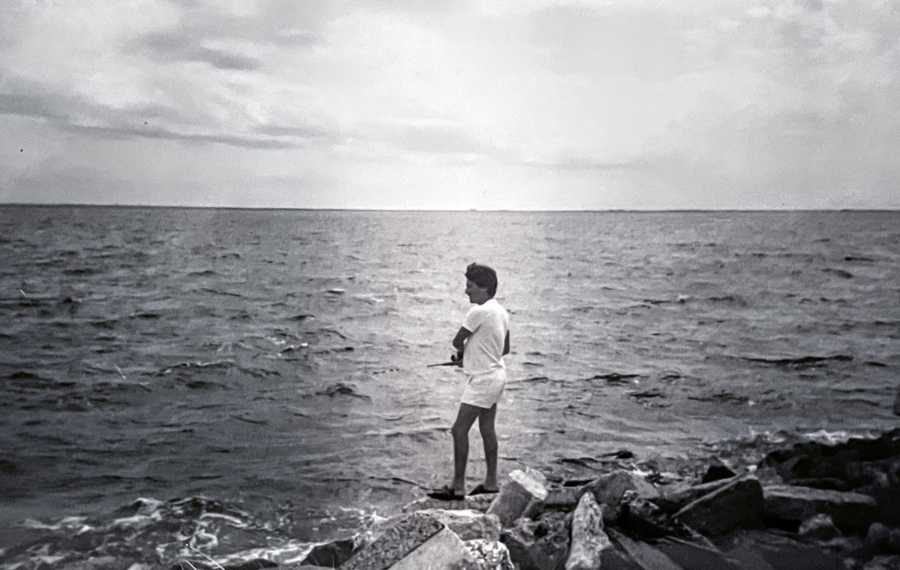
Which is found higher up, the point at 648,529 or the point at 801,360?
the point at 648,529

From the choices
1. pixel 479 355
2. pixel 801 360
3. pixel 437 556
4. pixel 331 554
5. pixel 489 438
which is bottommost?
pixel 331 554

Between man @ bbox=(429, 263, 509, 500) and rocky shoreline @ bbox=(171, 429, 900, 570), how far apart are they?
0.51m

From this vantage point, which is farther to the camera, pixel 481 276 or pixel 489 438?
pixel 489 438

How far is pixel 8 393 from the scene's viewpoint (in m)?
13.3

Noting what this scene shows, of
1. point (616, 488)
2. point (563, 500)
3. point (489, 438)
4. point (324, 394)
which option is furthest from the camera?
point (324, 394)

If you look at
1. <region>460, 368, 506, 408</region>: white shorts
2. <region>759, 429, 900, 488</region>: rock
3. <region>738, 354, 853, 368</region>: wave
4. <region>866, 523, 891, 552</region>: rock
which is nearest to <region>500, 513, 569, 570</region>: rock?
<region>460, 368, 506, 408</region>: white shorts

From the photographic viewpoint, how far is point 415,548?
427 cm

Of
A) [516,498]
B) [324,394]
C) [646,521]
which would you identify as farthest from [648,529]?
[324,394]

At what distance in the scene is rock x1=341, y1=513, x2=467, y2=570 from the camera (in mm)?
4199

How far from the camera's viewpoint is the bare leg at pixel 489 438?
723 cm

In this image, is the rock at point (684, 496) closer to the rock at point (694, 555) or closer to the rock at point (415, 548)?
the rock at point (694, 555)

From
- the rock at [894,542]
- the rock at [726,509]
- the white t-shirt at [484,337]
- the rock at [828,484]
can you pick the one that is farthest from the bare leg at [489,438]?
the rock at [894,542]

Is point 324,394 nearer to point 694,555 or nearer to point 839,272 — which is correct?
point 694,555

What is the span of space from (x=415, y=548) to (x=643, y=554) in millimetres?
1939
